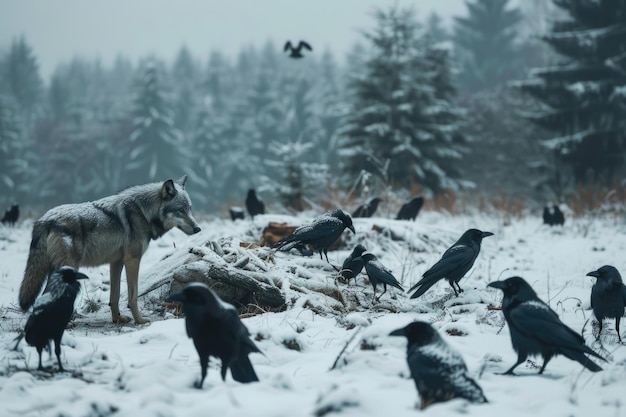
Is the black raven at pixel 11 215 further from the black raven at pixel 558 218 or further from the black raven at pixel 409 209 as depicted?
the black raven at pixel 558 218

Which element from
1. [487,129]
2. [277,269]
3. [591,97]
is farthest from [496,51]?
[277,269]

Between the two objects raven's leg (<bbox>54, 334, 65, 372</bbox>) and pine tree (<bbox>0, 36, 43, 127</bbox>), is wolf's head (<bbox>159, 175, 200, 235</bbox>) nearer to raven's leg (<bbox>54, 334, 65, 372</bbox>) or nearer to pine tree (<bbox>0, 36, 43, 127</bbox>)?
raven's leg (<bbox>54, 334, 65, 372</bbox>)

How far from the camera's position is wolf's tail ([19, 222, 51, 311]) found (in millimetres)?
5672

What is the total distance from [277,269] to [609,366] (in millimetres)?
3887

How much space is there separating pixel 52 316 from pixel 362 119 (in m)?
22.1

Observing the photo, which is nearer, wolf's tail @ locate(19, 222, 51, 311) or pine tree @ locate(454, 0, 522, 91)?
wolf's tail @ locate(19, 222, 51, 311)

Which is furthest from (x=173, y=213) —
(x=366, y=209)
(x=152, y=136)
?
(x=152, y=136)

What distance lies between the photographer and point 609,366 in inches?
172

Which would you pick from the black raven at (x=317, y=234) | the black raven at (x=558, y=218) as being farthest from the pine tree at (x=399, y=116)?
the black raven at (x=317, y=234)

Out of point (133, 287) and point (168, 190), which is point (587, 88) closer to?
point (168, 190)

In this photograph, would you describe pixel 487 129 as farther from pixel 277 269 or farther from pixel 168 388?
pixel 168 388

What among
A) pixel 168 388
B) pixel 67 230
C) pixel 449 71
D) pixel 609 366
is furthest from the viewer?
pixel 449 71

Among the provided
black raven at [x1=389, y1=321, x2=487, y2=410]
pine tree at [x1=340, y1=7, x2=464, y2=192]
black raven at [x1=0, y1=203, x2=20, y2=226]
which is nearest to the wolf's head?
black raven at [x1=389, y1=321, x2=487, y2=410]

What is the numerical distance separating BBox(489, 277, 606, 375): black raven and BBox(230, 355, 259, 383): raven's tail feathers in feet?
6.11
